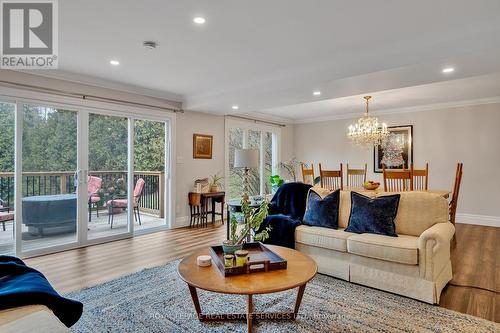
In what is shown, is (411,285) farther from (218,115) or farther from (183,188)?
(218,115)

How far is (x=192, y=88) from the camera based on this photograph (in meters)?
4.98

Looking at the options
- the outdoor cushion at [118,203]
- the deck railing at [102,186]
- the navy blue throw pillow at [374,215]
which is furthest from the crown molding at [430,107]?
the outdoor cushion at [118,203]

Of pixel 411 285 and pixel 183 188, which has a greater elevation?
pixel 183 188

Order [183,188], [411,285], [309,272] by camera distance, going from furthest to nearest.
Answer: [183,188] → [411,285] → [309,272]

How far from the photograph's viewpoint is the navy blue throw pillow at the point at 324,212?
135 inches

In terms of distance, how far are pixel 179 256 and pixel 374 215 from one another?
2438mm

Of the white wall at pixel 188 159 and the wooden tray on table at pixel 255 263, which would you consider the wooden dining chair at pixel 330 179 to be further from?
the wooden tray on table at pixel 255 263

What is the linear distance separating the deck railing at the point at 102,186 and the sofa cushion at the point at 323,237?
2.99 meters

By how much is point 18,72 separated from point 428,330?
198 inches

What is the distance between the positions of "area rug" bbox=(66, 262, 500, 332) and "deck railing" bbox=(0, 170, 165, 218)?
1.89 meters

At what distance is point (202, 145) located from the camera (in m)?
5.97

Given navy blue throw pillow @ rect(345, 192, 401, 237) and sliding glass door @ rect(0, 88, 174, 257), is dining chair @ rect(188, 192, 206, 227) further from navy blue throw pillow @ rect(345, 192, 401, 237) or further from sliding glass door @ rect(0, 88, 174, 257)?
navy blue throw pillow @ rect(345, 192, 401, 237)

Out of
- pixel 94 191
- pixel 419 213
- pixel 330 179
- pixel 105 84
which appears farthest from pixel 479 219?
pixel 105 84

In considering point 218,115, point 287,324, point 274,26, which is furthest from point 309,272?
point 218,115
